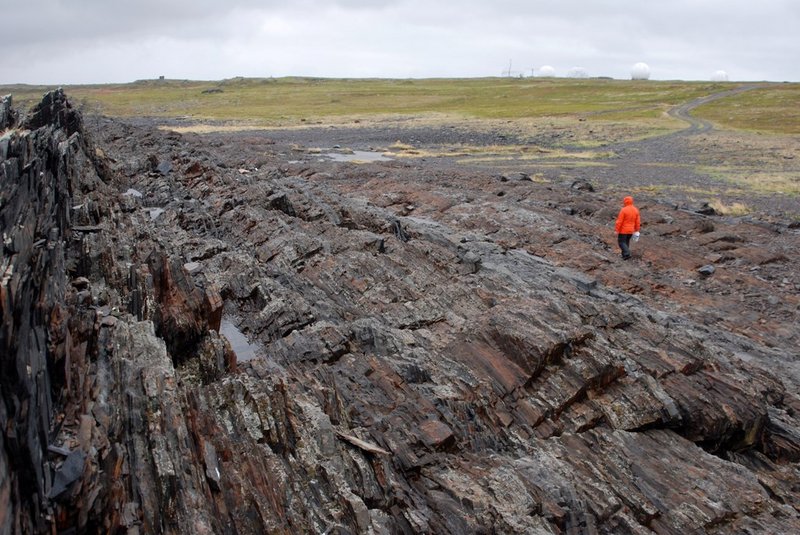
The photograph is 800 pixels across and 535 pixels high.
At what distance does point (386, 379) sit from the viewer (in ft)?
53.8

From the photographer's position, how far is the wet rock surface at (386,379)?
1030cm

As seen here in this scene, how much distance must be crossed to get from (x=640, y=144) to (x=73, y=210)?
73073 mm

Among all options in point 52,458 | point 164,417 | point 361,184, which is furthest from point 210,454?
point 361,184

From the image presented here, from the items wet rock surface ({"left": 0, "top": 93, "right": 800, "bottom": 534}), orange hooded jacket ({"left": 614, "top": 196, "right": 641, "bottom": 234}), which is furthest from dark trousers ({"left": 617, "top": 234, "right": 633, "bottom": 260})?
wet rock surface ({"left": 0, "top": 93, "right": 800, "bottom": 534})

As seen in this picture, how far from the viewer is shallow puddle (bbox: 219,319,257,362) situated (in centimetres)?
2066

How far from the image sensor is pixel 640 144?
3147 inches

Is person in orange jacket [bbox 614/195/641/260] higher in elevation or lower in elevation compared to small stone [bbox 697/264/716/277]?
higher

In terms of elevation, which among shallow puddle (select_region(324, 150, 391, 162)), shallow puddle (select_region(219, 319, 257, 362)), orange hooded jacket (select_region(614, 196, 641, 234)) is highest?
shallow puddle (select_region(324, 150, 391, 162))

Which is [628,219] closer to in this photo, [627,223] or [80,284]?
[627,223]

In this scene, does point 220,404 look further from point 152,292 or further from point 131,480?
point 152,292

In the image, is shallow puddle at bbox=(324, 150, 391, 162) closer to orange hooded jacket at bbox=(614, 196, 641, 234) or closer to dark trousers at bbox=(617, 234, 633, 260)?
dark trousers at bbox=(617, 234, 633, 260)

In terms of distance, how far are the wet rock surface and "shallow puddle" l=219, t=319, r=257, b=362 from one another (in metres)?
0.70

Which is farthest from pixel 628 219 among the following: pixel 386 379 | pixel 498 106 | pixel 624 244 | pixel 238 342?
pixel 498 106

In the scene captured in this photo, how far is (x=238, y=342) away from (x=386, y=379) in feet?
25.6
